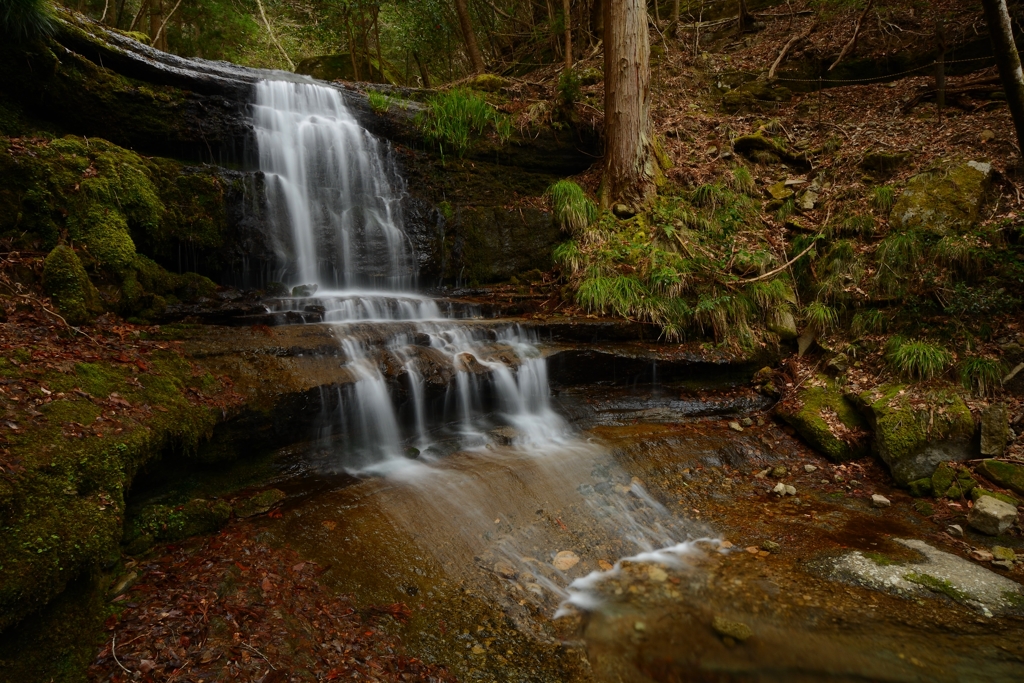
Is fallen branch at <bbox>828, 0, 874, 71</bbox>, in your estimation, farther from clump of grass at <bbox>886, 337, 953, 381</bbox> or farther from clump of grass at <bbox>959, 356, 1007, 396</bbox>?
clump of grass at <bbox>959, 356, 1007, 396</bbox>

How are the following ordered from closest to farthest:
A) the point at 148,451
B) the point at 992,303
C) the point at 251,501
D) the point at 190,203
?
the point at 148,451
the point at 251,501
the point at 992,303
the point at 190,203

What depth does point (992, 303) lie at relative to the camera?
17.8 ft

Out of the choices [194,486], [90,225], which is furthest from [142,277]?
[194,486]

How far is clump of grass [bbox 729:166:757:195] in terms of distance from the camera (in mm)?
8734

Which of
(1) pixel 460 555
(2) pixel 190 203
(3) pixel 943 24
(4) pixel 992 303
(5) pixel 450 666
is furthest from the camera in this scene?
(3) pixel 943 24

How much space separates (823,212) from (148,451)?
366 inches

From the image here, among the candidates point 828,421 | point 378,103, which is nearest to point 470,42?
point 378,103

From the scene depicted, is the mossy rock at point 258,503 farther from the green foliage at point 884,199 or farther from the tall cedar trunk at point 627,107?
the green foliage at point 884,199

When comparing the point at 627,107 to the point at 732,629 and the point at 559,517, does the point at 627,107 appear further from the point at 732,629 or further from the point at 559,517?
the point at 732,629

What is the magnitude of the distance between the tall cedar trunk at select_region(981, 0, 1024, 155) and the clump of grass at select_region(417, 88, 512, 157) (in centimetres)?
655

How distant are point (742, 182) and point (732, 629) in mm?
7829

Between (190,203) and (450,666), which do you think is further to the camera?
(190,203)

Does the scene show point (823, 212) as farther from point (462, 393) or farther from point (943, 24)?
point (462, 393)

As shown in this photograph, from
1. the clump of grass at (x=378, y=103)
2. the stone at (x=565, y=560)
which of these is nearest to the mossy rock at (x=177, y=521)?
the stone at (x=565, y=560)
